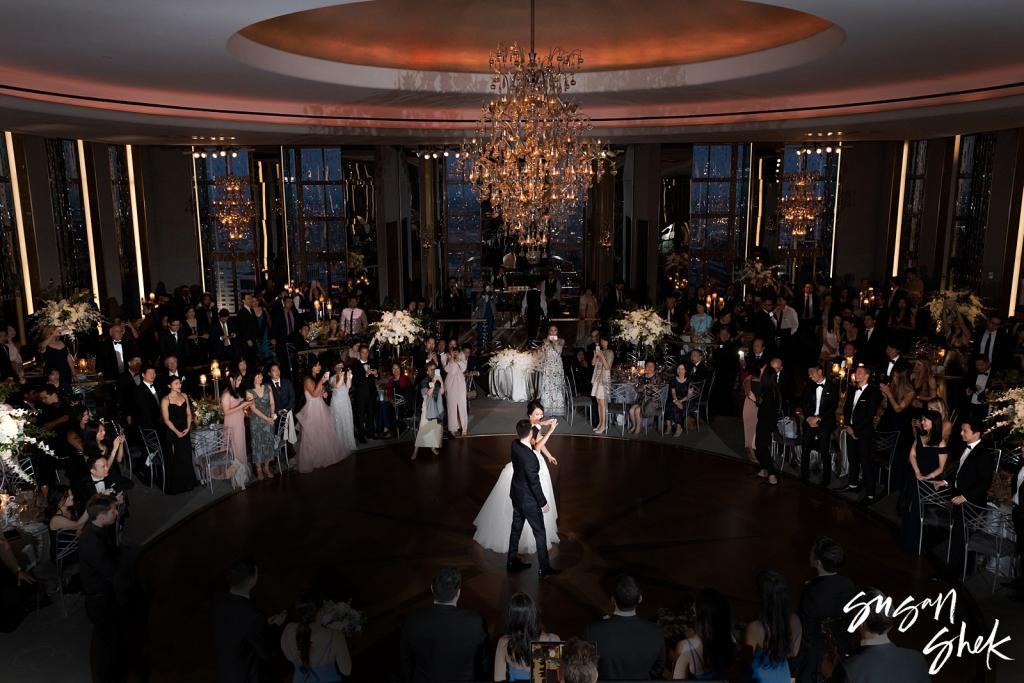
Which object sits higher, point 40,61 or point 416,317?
point 40,61

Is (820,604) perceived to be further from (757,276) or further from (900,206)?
(900,206)

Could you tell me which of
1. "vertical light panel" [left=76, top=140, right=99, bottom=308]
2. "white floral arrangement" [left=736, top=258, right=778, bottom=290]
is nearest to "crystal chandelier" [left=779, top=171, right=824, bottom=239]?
"white floral arrangement" [left=736, top=258, right=778, bottom=290]

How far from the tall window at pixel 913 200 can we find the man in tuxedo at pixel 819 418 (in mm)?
10685

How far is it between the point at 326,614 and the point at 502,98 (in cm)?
628

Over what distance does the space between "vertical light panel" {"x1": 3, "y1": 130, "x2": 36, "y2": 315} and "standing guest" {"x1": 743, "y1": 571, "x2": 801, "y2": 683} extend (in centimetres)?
1433

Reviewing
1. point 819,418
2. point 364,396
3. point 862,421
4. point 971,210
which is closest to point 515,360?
point 364,396

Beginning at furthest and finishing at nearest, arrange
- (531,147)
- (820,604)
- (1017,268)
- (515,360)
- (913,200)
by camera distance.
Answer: (913,200), (1017,268), (515,360), (531,147), (820,604)

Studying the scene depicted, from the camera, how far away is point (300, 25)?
983 cm

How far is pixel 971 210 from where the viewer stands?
1680 centimetres

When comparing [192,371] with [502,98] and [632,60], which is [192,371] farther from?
[632,60]

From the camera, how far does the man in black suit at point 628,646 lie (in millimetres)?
4285

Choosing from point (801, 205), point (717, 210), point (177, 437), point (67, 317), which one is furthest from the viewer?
point (717, 210)

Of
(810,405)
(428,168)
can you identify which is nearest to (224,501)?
(810,405)

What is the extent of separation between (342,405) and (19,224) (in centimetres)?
816
